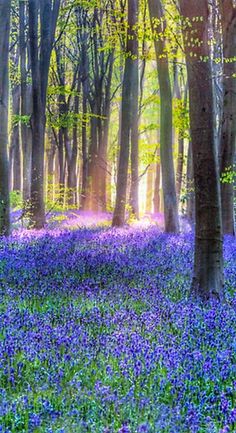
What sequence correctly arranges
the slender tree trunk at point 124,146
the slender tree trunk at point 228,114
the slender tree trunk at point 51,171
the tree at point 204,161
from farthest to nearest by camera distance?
the slender tree trunk at point 51,171 < the slender tree trunk at point 124,146 < the slender tree trunk at point 228,114 < the tree at point 204,161

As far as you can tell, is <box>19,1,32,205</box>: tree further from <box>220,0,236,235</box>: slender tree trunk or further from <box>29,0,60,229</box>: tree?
<box>220,0,236,235</box>: slender tree trunk

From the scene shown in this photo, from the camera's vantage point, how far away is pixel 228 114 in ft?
42.6

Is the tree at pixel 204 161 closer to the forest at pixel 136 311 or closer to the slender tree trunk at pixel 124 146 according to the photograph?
the forest at pixel 136 311

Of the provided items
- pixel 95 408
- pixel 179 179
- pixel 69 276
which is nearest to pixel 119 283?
pixel 69 276

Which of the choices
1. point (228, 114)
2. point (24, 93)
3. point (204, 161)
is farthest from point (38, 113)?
point (204, 161)

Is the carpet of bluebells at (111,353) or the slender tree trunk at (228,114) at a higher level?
the slender tree trunk at (228,114)

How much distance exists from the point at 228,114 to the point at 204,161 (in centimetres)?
736

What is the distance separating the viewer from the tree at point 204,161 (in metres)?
6.03

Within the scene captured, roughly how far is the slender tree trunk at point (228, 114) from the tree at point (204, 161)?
21.1ft

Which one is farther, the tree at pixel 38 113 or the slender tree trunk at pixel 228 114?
the tree at pixel 38 113

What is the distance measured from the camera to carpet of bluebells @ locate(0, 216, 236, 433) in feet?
9.36

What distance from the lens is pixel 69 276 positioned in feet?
22.3

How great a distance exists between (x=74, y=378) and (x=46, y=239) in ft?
22.7

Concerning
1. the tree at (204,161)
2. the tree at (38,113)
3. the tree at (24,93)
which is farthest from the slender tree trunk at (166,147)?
the tree at (204,161)
